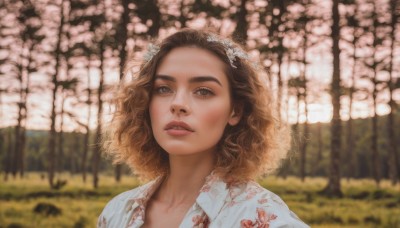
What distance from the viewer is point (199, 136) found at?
178 cm

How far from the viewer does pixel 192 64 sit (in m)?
1.86

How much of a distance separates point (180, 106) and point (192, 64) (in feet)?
0.63

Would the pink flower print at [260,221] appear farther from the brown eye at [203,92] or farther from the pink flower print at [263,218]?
the brown eye at [203,92]

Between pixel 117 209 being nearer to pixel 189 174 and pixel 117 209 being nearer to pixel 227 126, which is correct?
pixel 189 174

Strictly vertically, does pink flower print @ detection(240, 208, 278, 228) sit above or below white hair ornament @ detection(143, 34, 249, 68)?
below

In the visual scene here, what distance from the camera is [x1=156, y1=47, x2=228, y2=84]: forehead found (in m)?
1.85

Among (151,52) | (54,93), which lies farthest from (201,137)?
(54,93)

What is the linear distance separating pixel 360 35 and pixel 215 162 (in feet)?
66.8

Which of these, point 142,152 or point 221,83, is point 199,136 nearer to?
point 221,83

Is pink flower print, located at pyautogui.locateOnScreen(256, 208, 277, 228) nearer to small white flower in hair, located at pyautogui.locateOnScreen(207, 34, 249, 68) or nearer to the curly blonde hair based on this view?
the curly blonde hair

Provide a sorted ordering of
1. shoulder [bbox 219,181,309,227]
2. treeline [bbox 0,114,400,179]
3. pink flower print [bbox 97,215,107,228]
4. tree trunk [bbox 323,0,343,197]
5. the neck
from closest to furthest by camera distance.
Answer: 1. shoulder [bbox 219,181,309,227]
2. the neck
3. pink flower print [bbox 97,215,107,228]
4. tree trunk [bbox 323,0,343,197]
5. treeline [bbox 0,114,400,179]

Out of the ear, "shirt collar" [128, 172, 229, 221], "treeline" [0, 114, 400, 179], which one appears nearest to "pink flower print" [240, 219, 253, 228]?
"shirt collar" [128, 172, 229, 221]

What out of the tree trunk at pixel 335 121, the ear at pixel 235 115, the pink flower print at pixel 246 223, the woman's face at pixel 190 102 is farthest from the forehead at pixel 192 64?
the tree trunk at pixel 335 121

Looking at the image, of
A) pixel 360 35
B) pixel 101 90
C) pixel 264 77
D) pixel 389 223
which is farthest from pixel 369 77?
pixel 264 77
